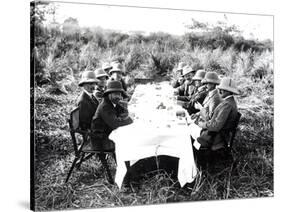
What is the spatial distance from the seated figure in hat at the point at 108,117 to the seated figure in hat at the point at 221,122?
1.04m

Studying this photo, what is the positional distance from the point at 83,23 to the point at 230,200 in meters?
2.93

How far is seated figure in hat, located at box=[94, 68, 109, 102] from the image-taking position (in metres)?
5.87

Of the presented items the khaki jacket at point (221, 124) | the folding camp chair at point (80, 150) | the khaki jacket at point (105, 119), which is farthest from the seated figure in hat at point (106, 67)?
the khaki jacket at point (221, 124)

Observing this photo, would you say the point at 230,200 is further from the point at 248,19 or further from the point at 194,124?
the point at 248,19

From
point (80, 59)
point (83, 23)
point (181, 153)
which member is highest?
point (83, 23)

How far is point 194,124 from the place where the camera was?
6.16 metres

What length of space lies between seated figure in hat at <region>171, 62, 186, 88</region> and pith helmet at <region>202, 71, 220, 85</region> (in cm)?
31

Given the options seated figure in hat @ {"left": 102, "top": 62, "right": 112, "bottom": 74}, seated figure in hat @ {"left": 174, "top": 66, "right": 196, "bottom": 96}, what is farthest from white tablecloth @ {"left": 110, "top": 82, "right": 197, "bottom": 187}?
seated figure in hat @ {"left": 102, "top": 62, "right": 112, "bottom": 74}

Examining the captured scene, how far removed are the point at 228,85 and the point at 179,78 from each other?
0.68m

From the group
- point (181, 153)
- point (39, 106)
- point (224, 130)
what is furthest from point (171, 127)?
point (39, 106)

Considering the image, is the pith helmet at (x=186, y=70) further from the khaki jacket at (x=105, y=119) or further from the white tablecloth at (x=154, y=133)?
the khaki jacket at (x=105, y=119)

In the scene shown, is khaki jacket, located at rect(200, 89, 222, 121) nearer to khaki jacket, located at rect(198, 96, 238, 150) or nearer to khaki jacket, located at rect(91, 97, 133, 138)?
khaki jacket, located at rect(198, 96, 238, 150)

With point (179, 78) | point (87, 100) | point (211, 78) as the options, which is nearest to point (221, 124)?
point (211, 78)

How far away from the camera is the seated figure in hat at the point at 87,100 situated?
580cm
